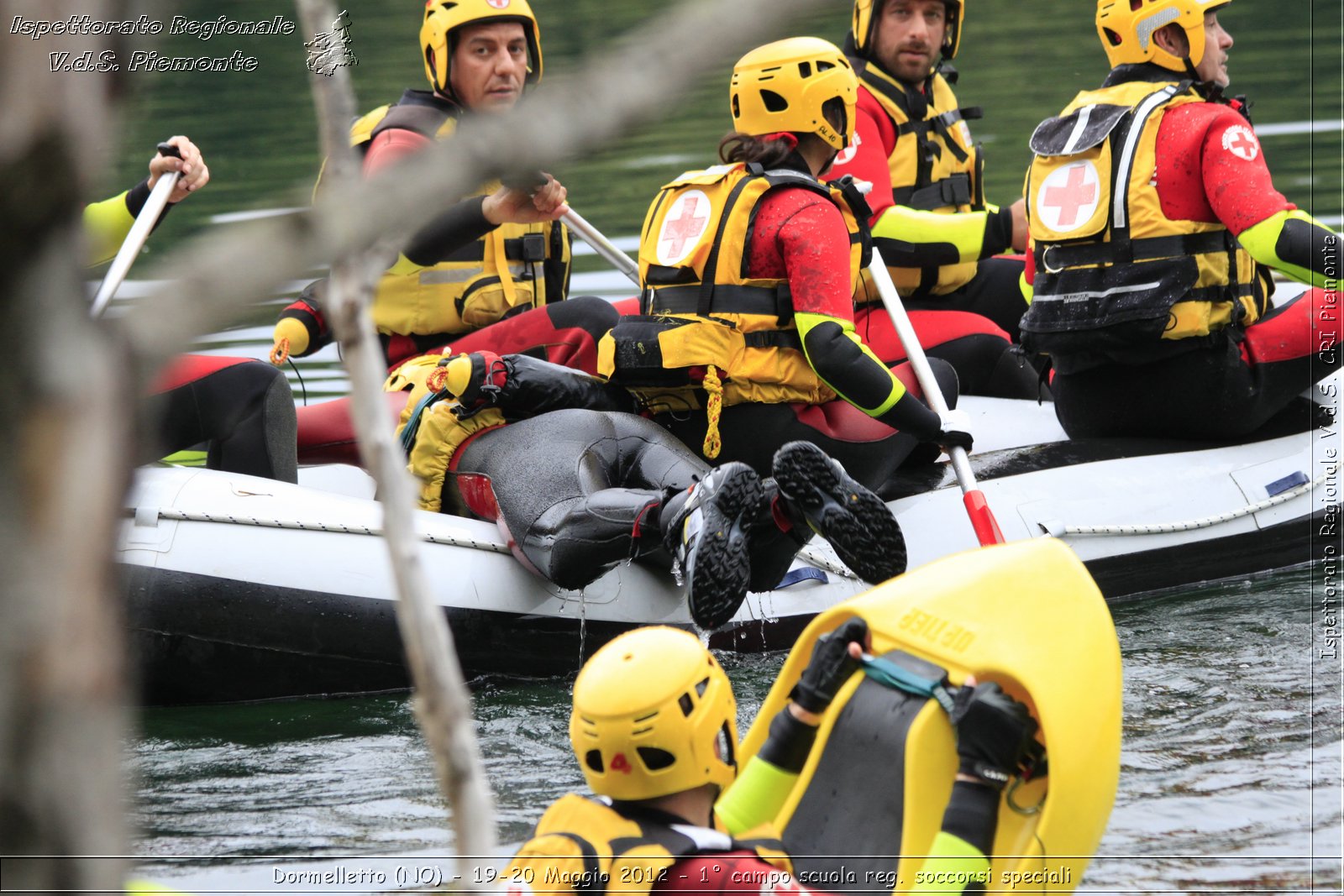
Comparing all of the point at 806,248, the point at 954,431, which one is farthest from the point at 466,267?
the point at 954,431

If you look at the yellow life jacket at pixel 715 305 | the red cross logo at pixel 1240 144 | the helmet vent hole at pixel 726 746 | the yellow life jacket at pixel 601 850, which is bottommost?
the yellow life jacket at pixel 601 850

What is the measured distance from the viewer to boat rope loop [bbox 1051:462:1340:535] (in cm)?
548

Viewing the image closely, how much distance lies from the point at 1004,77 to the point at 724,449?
1128cm

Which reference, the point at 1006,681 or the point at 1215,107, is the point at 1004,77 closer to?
the point at 1215,107

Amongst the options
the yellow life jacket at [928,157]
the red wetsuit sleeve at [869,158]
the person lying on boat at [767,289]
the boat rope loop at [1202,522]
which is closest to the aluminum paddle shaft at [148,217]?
the person lying on boat at [767,289]

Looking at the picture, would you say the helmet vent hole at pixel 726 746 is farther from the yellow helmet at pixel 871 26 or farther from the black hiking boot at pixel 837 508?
the yellow helmet at pixel 871 26

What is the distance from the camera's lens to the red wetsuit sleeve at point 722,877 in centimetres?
255

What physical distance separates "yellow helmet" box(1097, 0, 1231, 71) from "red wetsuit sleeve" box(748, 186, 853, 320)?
1.24 meters

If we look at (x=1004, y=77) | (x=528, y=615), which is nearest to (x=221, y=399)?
(x=528, y=615)

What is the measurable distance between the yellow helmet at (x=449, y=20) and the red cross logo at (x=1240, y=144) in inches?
92.9

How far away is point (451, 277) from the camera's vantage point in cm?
573

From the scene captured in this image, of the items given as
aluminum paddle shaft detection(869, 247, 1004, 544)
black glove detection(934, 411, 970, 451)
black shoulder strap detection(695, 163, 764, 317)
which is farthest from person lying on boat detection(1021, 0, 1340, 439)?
black shoulder strap detection(695, 163, 764, 317)

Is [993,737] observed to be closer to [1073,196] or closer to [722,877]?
[722,877]

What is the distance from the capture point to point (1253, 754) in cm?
414
